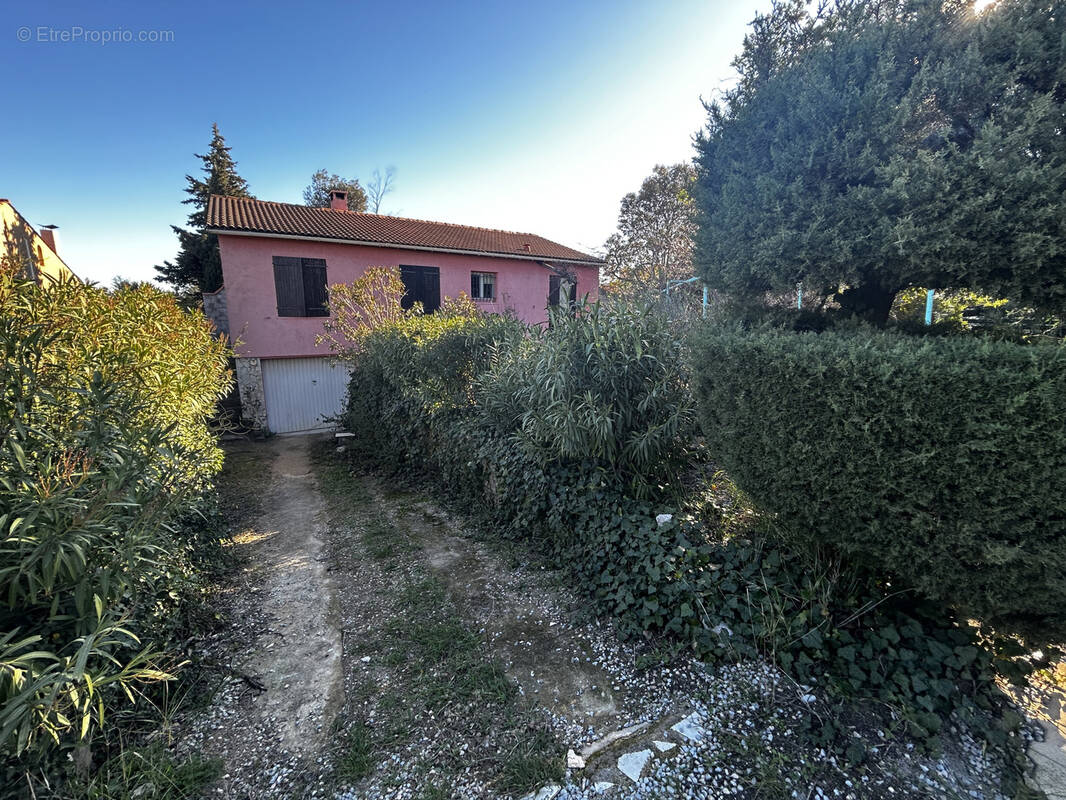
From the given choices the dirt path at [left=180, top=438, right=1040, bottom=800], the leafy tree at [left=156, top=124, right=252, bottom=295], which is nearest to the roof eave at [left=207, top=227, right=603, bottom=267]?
the leafy tree at [left=156, top=124, right=252, bottom=295]

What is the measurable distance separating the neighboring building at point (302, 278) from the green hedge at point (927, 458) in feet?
21.6

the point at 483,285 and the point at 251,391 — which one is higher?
the point at 483,285

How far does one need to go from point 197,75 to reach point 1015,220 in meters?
9.36

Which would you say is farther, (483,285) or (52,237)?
(483,285)

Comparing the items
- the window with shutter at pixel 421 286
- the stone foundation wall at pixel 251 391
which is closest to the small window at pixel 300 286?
the stone foundation wall at pixel 251 391

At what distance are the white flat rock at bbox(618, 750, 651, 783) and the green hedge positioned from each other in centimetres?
150

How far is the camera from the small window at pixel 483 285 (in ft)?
41.7

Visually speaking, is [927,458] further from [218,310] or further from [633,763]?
[218,310]

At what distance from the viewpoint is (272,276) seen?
996cm

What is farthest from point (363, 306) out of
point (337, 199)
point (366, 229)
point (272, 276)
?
point (337, 199)

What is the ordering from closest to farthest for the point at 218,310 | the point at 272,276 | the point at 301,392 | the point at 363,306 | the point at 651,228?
the point at 363,306 → the point at 218,310 → the point at 272,276 → the point at 301,392 → the point at 651,228

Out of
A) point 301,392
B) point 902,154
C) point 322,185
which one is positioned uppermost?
point 322,185

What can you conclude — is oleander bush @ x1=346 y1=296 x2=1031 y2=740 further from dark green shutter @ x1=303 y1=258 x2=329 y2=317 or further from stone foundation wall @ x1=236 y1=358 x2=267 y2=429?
stone foundation wall @ x1=236 y1=358 x2=267 y2=429

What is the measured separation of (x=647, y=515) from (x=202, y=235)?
20.3m
